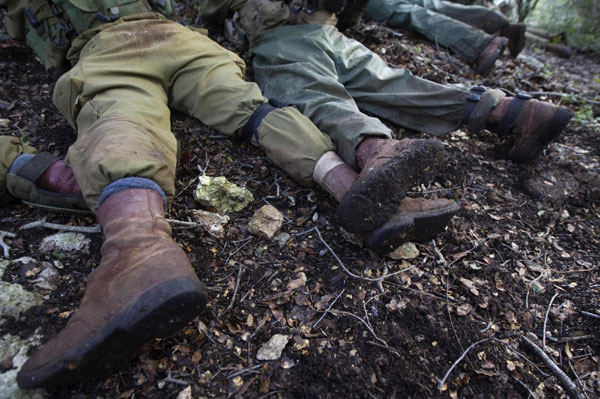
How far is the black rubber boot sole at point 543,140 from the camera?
2.28m

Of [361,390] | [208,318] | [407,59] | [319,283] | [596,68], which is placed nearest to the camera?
[361,390]

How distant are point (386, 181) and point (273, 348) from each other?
34.0 inches

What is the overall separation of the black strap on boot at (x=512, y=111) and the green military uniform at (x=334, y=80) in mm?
278

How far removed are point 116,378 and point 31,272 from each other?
0.71m

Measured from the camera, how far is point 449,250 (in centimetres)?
199

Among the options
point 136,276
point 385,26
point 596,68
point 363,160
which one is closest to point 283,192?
point 363,160

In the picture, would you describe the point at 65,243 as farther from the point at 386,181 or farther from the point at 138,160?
the point at 386,181

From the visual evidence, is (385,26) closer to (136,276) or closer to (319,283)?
(319,283)

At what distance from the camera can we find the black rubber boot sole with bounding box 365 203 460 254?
1656mm

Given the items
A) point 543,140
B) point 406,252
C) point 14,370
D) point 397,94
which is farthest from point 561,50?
point 14,370

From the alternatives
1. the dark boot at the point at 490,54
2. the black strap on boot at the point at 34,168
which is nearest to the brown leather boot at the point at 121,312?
the black strap on boot at the point at 34,168

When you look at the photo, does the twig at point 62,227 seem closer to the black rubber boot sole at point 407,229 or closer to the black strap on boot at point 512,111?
the black rubber boot sole at point 407,229

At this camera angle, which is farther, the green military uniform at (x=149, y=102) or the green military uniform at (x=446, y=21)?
the green military uniform at (x=446, y=21)

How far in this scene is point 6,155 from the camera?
190 centimetres
